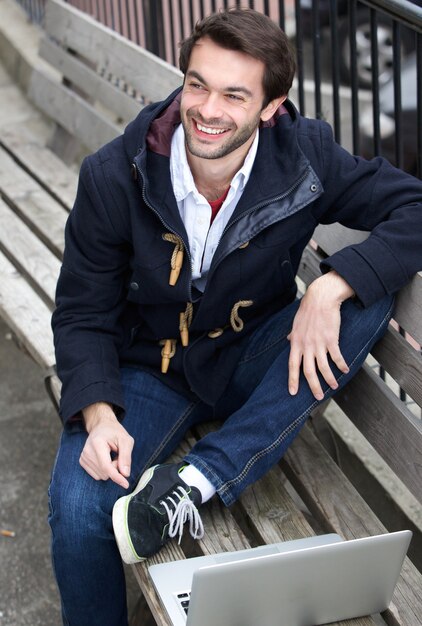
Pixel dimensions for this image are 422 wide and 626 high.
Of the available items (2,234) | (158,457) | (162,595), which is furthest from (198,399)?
(2,234)

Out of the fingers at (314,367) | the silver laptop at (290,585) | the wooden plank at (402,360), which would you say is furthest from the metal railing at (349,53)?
the silver laptop at (290,585)

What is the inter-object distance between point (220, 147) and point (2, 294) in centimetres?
140

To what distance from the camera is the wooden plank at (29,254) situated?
380cm

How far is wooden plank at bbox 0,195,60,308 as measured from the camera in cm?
380

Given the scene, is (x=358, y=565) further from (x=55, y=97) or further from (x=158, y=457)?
(x=55, y=97)

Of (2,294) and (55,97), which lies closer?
(2,294)

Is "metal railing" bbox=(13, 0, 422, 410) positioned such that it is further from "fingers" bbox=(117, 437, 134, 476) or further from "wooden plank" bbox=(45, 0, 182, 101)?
"fingers" bbox=(117, 437, 134, 476)

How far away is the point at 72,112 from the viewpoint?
4789 millimetres

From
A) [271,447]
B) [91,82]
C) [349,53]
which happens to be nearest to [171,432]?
[271,447]

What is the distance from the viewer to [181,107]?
106 inches

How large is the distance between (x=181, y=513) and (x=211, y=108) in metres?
1.01

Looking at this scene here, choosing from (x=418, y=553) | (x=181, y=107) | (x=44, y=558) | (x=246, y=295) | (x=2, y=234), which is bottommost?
(x=44, y=558)

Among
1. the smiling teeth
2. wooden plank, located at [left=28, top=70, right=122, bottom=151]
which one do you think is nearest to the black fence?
wooden plank, located at [left=28, top=70, right=122, bottom=151]

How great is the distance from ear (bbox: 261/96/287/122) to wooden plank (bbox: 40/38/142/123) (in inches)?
61.4
